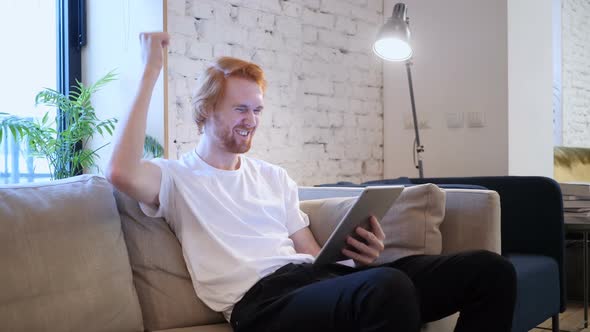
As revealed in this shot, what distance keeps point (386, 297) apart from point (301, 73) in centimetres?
258

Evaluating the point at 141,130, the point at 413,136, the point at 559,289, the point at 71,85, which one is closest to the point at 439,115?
the point at 413,136

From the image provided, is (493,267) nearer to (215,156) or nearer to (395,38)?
(215,156)

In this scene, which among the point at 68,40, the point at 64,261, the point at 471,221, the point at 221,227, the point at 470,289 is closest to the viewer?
the point at 64,261

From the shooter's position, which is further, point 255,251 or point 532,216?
point 532,216

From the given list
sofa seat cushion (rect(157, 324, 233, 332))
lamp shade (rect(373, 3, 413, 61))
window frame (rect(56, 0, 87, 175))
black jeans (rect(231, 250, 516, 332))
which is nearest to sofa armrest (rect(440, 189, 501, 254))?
black jeans (rect(231, 250, 516, 332))

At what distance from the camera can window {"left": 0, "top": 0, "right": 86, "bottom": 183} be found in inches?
114

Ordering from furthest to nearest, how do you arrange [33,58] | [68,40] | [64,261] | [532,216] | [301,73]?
[301,73] → [68,40] → [33,58] → [532,216] → [64,261]

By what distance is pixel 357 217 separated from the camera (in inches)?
65.4

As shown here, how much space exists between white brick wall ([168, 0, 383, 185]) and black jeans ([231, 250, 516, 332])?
1564 millimetres

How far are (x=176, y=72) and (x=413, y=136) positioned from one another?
1862mm

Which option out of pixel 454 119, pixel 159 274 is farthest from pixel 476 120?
pixel 159 274

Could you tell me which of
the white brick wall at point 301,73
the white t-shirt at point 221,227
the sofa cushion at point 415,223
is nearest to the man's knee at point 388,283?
the white t-shirt at point 221,227

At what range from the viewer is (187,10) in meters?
3.13

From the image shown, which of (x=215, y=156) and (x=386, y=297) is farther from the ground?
(x=215, y=156)
